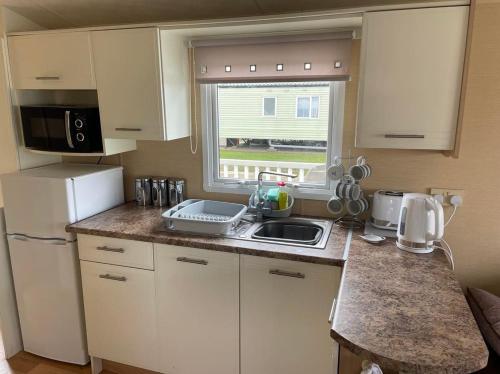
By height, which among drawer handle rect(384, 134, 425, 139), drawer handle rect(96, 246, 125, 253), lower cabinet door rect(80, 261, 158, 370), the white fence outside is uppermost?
drawer handle rect(384, 134, 425, 139)

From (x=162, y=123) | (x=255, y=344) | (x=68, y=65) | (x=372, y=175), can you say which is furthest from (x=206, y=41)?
(x=255, y=344)

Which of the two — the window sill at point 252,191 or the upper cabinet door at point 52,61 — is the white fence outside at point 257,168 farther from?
the upper cabinet door at point 52,61

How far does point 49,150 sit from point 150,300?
1.08 meters

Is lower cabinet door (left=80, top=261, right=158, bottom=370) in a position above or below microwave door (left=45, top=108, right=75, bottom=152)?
below

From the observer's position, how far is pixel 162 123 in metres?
2.07

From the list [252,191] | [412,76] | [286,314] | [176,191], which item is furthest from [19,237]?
[412,76]

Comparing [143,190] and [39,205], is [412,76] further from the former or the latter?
[39,205]

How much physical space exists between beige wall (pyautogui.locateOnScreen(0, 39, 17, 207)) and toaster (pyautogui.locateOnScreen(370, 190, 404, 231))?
2.17m

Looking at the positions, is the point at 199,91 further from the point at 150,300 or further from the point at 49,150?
the point at 150,300

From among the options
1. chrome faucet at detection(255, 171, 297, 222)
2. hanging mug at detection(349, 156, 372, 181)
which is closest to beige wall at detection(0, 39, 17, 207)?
chrome faucet at detection(255, 171, 297, 222)

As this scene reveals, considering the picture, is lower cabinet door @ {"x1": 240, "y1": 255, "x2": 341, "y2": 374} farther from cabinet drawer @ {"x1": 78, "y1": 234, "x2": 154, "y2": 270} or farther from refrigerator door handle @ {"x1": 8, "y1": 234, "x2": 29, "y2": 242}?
refrigerator door handle @ {"x1": 8, "y1": 234, "x2": 29, "y2": 242}

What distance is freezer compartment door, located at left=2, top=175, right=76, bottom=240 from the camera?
207cm

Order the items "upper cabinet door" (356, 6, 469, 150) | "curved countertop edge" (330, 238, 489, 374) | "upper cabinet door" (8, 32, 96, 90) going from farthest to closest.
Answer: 1. "upper cabinet door" (8, 32, 96, 90)
2. "upper cabinet door" (356, 6, 469, 150)
3. "curved countertop edge" (330, 238, 489, 374)

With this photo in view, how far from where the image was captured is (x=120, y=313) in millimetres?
2115
